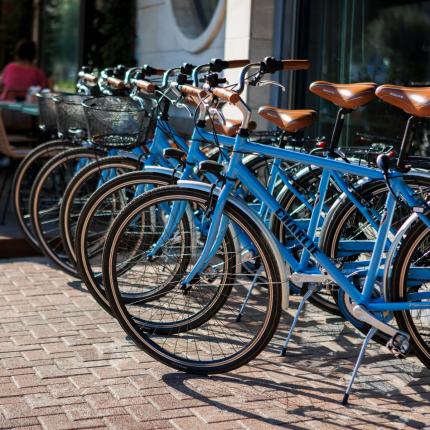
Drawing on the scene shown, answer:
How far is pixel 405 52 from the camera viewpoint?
7.00 meters

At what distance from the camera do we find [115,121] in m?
5.12

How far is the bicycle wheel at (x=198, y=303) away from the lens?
4.27 m

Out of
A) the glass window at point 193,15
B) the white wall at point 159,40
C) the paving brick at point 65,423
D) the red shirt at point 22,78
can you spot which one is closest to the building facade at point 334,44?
the glass window at point 193,15

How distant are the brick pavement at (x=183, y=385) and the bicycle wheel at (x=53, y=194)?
3.55 feet

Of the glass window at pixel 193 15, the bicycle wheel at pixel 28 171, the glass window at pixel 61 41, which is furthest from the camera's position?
the glass window at pixel 61 41

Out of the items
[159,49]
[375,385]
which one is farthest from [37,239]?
[159,49]

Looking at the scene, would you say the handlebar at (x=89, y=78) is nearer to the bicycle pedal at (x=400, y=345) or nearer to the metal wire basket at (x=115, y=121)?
the metal wire basket at (x=115, y=121)

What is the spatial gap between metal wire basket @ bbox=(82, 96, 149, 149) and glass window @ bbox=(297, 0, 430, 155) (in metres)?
2.19

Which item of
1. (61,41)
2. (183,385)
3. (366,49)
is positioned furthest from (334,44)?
(61,41)

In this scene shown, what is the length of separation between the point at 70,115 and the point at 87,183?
48 centimetres

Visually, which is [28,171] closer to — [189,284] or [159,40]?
[189,284]

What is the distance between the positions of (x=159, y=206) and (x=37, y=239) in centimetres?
201

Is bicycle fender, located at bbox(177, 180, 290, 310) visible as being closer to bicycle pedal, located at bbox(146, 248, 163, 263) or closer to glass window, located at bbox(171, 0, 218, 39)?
bicycle pedal, located at bbox(146, 248, 163, 263)

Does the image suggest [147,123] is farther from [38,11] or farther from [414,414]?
[38,11]
